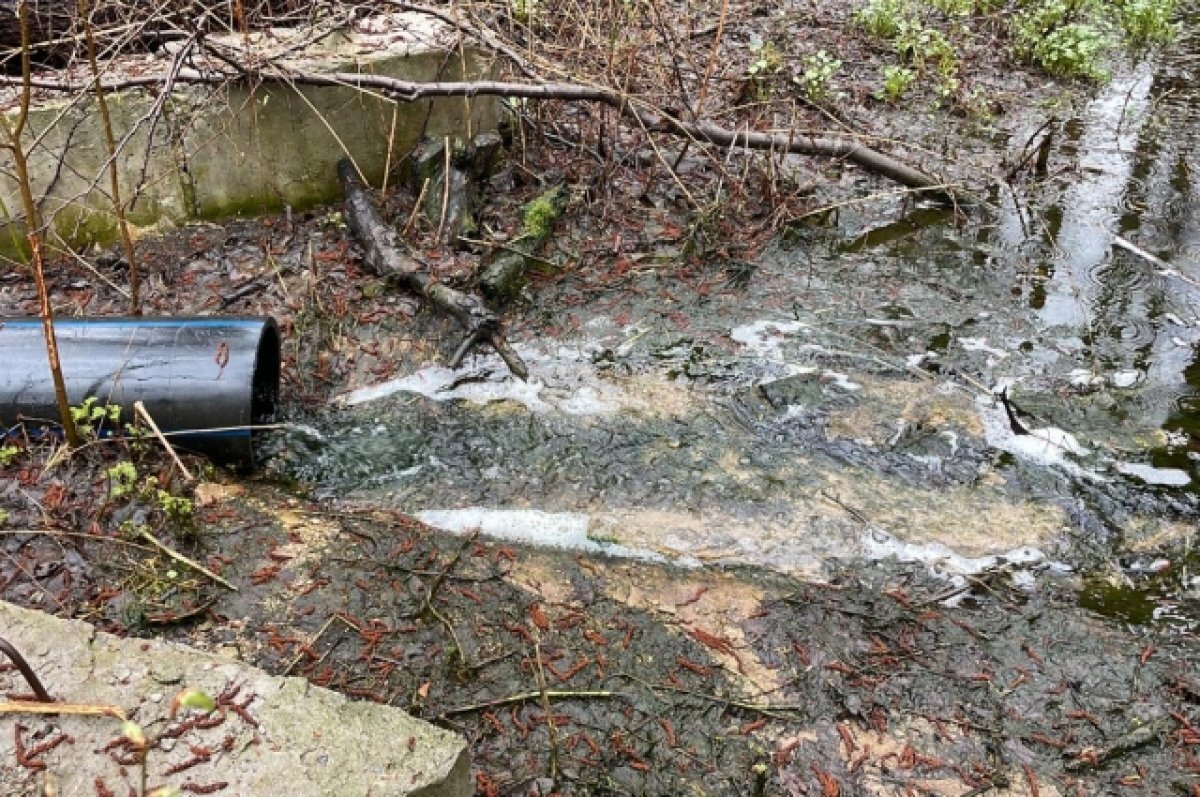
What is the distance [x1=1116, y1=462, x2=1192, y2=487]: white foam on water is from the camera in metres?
4.08

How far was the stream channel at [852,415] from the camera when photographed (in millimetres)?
3855

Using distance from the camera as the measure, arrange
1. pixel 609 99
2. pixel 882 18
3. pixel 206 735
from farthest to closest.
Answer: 1. pixel 882 18
2. pixel 609 99
3. pixel 206 735

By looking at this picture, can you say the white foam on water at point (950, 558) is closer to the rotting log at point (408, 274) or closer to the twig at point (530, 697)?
the twig at point (530, 697)

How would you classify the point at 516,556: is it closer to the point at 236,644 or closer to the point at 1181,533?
the point at 236,644

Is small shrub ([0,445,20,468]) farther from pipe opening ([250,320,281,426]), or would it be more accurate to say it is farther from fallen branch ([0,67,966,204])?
fallen branch ([0,67,966,204])

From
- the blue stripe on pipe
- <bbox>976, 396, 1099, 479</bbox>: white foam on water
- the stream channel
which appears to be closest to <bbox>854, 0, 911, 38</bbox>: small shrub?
the stream channel

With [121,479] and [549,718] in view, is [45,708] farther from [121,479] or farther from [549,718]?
[121,479]

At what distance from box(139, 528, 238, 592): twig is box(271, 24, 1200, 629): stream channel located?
80 cm

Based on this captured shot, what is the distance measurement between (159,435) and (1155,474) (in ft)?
14.5

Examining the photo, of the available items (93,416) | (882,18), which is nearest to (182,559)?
(93,416)

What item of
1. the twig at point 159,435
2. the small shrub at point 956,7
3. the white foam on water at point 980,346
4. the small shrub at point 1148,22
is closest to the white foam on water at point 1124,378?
the white foam on water at point 980,346

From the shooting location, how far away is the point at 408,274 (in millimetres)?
5262

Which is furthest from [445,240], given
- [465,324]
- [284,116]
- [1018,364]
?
[1018,364]

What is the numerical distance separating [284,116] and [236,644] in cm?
374
